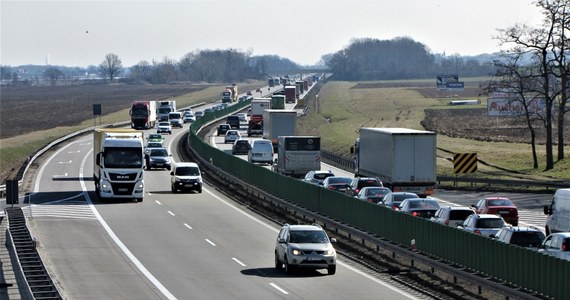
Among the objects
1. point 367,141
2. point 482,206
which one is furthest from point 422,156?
point 482,206

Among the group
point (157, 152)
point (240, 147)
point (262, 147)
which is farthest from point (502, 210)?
point (240, 147)

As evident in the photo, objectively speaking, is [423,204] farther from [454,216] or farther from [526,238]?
[526,238]

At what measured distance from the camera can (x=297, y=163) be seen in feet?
219

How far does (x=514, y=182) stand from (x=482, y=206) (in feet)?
61.9

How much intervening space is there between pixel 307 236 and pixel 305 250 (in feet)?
2.57

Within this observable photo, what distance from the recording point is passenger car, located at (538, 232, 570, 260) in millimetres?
26969

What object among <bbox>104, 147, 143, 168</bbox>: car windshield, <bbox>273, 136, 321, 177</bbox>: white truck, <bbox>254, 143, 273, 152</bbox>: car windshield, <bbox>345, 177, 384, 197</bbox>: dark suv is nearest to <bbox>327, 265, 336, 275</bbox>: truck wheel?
<bbox>345, 177, 384, 197</bbox>: dark suv

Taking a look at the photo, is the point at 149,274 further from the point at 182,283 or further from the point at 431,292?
the point at 431,292

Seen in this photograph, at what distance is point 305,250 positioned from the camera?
31.1 meters

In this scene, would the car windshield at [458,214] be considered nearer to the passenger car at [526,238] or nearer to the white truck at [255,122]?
the passenger car at [526,238]

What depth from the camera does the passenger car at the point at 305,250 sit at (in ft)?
102

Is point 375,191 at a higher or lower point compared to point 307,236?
lower

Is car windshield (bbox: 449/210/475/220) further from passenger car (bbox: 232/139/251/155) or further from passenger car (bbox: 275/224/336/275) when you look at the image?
passenger car (bbox: 232/139/251/155)

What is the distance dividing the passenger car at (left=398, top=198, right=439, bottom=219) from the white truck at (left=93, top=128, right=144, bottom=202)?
15.0 metres
